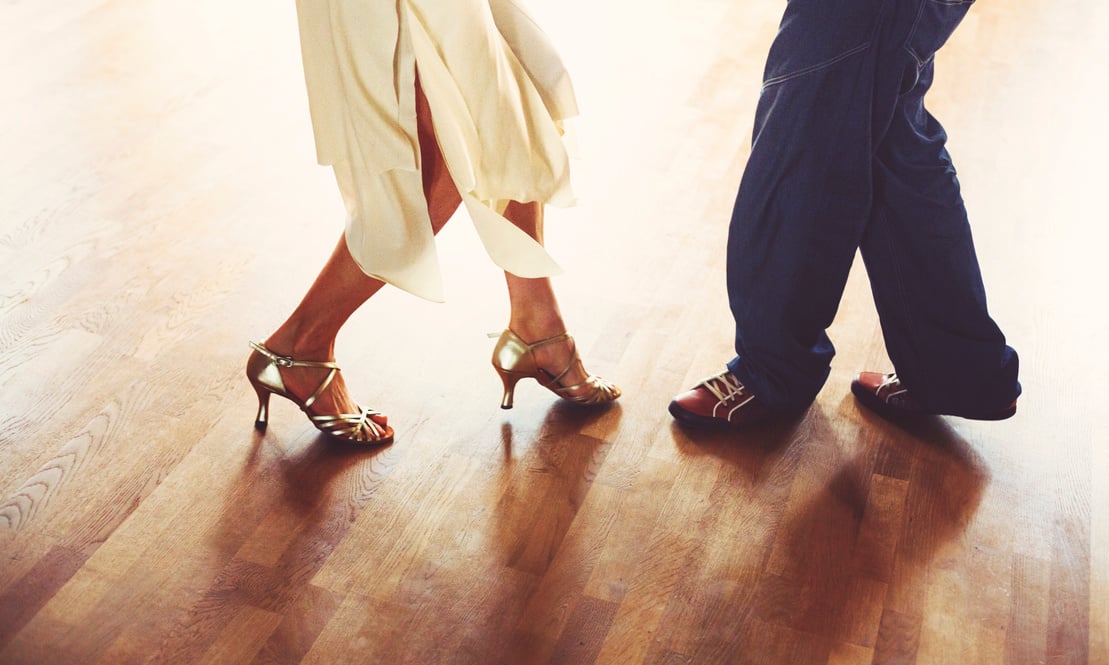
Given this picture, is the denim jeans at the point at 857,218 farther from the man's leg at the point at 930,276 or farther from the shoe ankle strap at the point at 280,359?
the shoe ankle strap at the point at 280,359

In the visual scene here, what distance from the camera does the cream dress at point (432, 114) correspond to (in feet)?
5.27

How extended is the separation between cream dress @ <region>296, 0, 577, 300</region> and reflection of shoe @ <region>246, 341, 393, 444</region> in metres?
0.26

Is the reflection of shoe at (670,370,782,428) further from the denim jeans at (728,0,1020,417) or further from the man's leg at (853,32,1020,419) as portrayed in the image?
the man's leg at (853,32,1020,419)

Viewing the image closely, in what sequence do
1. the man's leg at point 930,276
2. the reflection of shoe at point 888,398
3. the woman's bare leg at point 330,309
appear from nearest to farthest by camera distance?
1. the man's leg at point 930,276
2. the woman's bare leg at point 330,309
3. the reflection of shoe at point 888,398

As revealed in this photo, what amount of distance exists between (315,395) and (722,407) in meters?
0.66

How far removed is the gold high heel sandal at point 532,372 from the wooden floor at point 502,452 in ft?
0.12

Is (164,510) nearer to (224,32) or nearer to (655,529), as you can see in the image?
(655,529)

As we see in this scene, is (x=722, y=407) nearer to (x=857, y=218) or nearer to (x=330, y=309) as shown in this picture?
(x=857, y=218)

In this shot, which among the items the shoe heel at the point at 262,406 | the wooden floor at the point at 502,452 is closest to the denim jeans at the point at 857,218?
the wooden floor at the point at 502,452

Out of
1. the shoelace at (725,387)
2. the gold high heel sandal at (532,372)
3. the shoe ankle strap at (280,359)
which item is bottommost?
the shoelace at (725,387)

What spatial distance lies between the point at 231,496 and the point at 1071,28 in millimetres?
2887

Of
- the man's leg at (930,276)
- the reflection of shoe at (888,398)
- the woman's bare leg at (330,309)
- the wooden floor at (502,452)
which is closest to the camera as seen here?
the wooden floor at (502,452)

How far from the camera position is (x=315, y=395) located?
1861mm

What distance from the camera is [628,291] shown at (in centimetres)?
228
